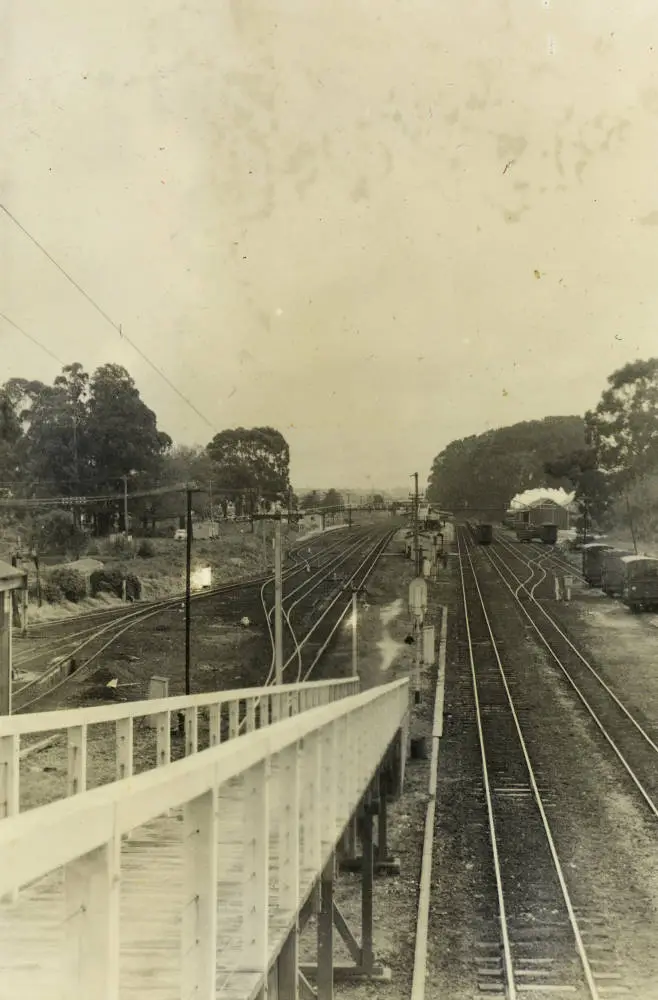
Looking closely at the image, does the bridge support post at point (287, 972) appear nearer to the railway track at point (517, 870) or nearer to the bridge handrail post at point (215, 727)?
the bridge handrail post at point (215, 727)

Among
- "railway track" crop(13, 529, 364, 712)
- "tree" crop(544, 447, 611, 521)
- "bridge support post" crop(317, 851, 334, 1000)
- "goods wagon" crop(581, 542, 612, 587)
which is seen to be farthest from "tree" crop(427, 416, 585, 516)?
"bridge support post" crop(317, 851, 334, 1000)

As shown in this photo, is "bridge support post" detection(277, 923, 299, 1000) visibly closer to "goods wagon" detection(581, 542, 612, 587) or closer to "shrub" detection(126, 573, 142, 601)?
"shrub" detection(126, 573, 142, 601)

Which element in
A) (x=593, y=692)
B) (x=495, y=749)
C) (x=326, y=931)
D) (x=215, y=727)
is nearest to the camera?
(x=215, y=727)

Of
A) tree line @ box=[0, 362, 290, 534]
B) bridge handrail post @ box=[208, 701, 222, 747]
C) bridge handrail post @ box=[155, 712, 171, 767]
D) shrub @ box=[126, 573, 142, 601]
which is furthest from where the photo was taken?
shrub @ box=[126, 573, 142, 601]

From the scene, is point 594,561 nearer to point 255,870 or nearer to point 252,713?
point 252,713

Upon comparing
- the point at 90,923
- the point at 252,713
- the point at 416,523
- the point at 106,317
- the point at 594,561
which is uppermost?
the point at 106,317

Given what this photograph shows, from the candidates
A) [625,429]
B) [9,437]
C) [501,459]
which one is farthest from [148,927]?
[625,429]

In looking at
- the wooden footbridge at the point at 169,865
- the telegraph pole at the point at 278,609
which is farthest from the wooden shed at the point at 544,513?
the wooden footbridge at the point at 169,865

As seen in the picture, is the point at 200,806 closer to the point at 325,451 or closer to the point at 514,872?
the point at 514,872
